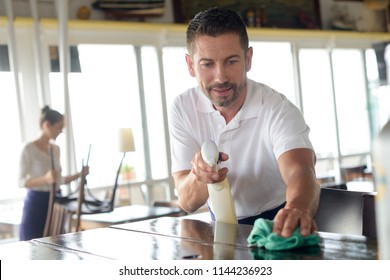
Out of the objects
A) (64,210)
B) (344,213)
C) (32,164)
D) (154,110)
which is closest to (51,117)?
(32,164)

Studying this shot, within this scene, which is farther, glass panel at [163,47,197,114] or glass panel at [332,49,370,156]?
glass panel at [332,49,370,156]

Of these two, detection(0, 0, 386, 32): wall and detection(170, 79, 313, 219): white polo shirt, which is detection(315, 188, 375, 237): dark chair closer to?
detection(170, 79, 313, 219): white polo shirt

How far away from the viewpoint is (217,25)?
2115mm

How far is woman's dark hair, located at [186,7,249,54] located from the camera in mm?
2111

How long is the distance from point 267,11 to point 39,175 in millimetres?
4537

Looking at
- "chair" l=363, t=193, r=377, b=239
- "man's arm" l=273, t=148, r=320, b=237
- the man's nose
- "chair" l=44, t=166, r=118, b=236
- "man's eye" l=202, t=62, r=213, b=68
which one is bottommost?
"chair" l=44, t=166, r=118, b=236

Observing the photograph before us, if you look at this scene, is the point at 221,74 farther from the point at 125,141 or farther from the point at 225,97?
the point at 125,141

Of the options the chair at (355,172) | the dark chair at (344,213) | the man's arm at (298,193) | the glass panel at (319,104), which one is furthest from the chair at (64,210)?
the glass panel at (319,104)

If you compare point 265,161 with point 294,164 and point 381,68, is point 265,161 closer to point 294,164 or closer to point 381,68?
point 294,164

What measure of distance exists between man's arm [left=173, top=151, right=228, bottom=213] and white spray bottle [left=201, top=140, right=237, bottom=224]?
0.02 meters

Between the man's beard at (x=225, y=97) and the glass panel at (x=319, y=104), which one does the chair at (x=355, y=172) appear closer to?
the glass panel at (x=319, y=104)

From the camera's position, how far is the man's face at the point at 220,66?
2.09 meters

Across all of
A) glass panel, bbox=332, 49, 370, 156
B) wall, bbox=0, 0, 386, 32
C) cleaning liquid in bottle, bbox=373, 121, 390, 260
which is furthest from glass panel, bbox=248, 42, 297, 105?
cleaning liquid in bottle, bbox=373, 121, 390, 260

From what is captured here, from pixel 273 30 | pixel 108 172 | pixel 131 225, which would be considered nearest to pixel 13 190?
pixel 108 172
